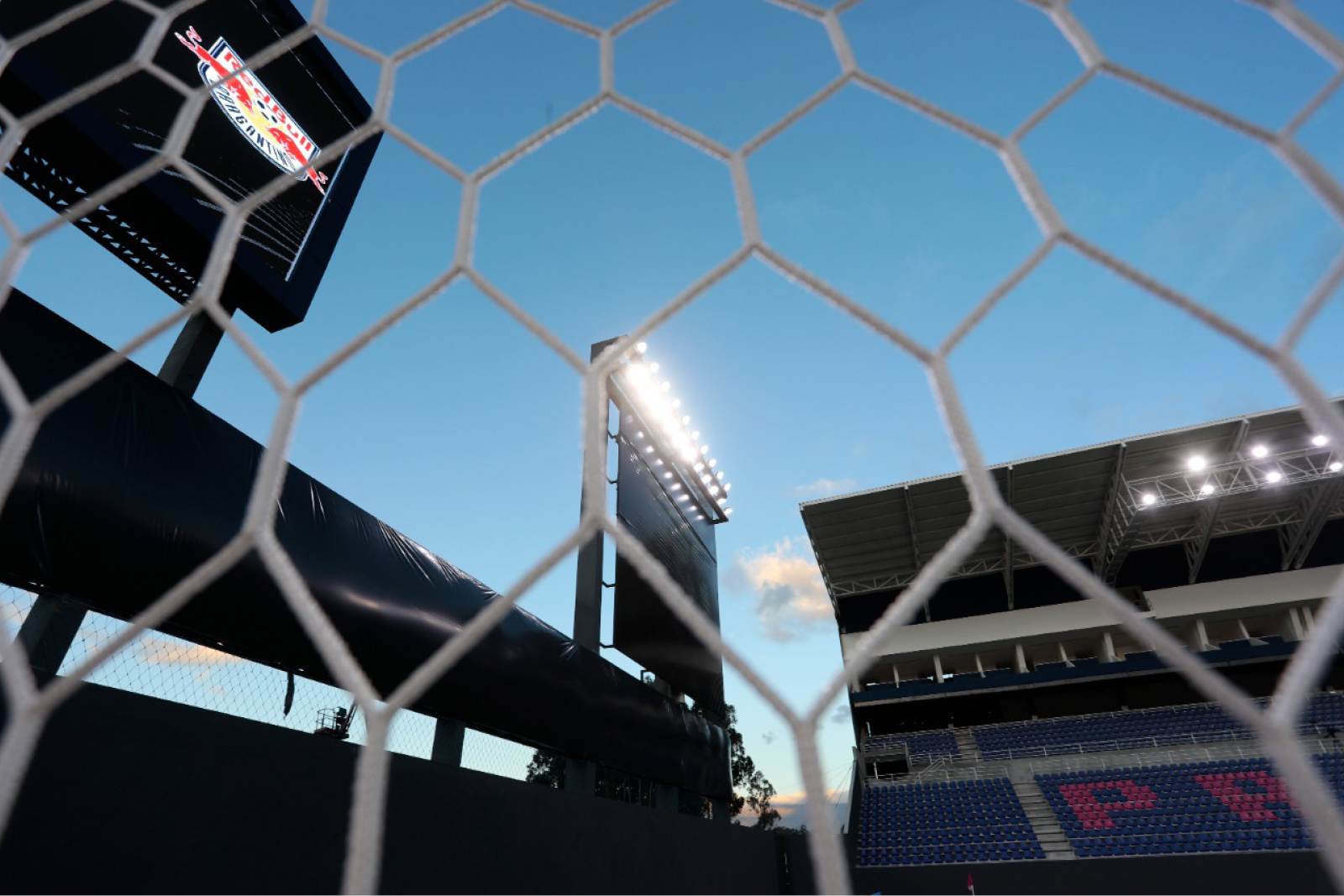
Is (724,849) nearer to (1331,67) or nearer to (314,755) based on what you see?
(314,755)

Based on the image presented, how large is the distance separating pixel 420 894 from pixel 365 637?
866 mm

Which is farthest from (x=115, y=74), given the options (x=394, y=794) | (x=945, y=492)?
(x=945, y=492)

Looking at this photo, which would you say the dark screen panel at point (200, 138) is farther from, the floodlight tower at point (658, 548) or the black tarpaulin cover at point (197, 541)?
the floodlight tower at point (658, 548)

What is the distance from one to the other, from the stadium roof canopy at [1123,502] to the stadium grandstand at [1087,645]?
0.03 m

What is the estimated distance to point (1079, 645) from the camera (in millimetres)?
10914

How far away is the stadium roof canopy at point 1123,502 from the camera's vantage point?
8586mm

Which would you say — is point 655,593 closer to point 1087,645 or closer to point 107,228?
point 107,228

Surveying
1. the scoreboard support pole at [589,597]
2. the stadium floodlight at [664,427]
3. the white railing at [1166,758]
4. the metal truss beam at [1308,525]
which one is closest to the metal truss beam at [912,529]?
the white railing at [1166,758]

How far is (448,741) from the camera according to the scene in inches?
119

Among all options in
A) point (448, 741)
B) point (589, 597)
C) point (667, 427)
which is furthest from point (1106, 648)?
point (448, 741)

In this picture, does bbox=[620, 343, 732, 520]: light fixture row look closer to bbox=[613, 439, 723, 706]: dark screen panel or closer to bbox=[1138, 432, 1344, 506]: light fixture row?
bbox=[613, 439, 723, 706]: dark screen panel

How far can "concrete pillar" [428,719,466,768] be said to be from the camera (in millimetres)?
2986

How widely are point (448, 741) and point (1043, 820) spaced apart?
6.92 m

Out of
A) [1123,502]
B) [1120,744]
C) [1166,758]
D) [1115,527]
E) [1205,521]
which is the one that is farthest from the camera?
[1115,527]
